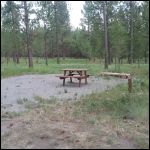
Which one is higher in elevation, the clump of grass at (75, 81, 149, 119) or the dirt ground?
the clump of grass at (75, 81, 149, 119)

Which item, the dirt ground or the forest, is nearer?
the dirt ground

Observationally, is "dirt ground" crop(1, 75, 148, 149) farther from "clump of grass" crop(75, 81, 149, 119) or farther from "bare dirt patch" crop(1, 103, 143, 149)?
"clump of grass" crop(75, 81, 149, 119)

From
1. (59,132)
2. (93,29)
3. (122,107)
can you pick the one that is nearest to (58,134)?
(59,132)

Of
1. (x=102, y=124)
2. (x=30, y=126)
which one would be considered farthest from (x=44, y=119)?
(x=102, y=124)

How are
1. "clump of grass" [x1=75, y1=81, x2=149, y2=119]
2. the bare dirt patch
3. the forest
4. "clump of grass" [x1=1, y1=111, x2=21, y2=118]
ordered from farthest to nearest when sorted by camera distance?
the forest, "clump of grass" [x1=1, y1=111, x2=21, y2=118], "clump of grass" [x1=75, y1=81, x2=149, y2=119], the bare dirt patch

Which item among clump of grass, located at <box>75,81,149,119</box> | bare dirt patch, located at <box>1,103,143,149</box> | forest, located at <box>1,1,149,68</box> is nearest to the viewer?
bare dirt patch, located at <box>1,103,143,149</box>

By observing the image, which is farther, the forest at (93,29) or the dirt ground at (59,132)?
the forest at (93,29)

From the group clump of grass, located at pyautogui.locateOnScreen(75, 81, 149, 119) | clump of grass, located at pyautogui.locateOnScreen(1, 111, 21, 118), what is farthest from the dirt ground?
clump of grass, located at pyautogui.locateOnScreen(75, 81, 149, 119)

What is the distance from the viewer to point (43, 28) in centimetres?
4416

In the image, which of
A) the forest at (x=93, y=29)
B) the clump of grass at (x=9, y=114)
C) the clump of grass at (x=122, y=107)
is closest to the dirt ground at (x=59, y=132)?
the clump of grass at (x=9, y=114)

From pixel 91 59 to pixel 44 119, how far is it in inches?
1756

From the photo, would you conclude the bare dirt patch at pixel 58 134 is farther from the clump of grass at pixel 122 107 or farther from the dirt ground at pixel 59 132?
the clump of grass at pixel 122 107

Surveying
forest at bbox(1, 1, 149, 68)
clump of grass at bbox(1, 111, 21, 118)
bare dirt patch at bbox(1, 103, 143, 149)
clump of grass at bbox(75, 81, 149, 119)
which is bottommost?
bare dirt patch at bbox(1, 103, 143, 149)

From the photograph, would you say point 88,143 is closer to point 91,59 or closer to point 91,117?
point 91,117
